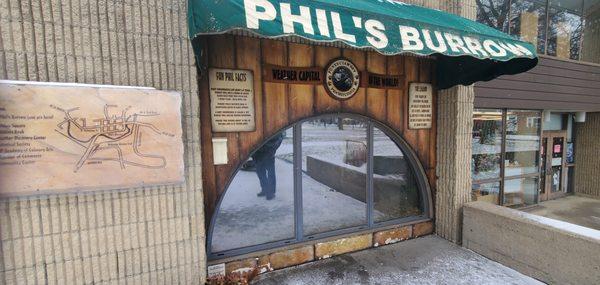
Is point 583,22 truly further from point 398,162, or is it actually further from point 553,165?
point 398,162

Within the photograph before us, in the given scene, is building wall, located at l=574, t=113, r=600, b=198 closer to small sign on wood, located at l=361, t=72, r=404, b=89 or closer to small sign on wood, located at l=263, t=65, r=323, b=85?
small sign on wood, located at l=361, t=72, r=404, b=89

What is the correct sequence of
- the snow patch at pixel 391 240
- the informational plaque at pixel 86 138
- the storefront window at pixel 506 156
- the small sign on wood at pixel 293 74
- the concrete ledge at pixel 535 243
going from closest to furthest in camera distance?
1. the informational plaque at pixel 86 138
2. the concrete ledge at pixel 535 243
3. the small sign on wood at pixel 293 74
4. the snow patch at pixel 391 240
5. the storefront window at pixel 506 156

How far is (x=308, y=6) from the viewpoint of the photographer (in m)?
2.50

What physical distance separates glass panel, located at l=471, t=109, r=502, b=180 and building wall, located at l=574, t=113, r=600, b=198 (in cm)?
450

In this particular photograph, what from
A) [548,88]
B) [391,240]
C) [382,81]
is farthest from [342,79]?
[548,88]

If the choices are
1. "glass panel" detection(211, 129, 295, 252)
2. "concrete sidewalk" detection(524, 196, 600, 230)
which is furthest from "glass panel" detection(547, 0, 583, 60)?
"glass panel" detection(211, 129, 295, 252)

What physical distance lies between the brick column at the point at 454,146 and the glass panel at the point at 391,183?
0.48 m

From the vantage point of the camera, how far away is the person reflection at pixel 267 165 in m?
3.82

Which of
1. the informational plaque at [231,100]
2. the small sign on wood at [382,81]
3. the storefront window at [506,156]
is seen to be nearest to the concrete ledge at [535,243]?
the small sign on wood at [382,81]

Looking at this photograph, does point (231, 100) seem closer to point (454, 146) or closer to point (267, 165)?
point (267, 165)

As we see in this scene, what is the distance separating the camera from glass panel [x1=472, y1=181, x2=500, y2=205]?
6.50 meters

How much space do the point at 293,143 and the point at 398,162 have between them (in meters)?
Answer: 2.06

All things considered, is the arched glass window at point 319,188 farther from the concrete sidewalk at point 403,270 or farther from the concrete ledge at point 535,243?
the concrete ledge at point 535,243

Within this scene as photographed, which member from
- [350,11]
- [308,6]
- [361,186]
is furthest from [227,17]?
[361,186]
